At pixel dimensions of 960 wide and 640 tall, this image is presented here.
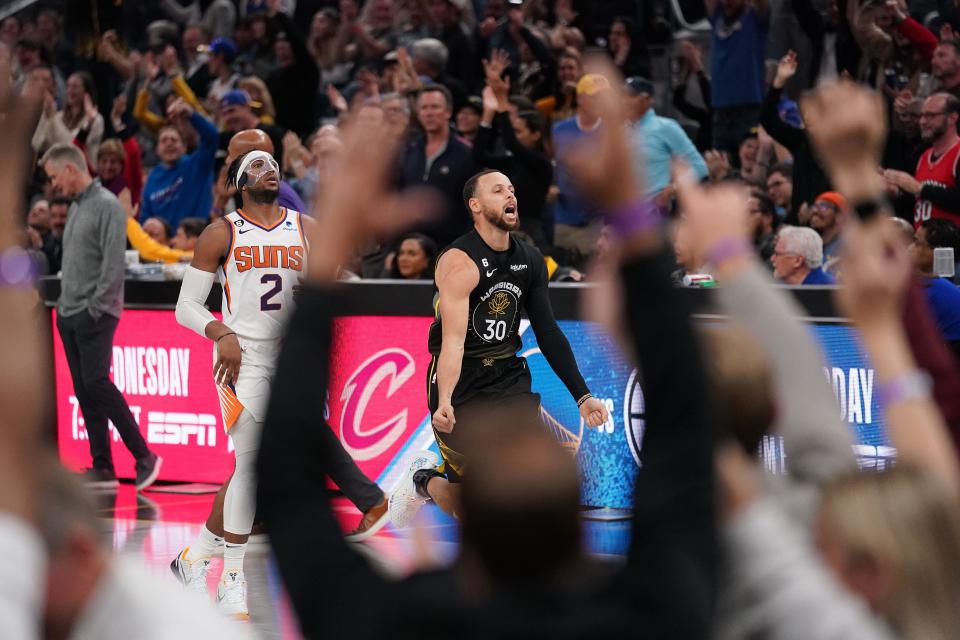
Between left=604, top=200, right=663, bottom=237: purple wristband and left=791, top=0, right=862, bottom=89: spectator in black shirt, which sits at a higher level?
left=791, top=0, right=862, bottom=89: spectator in black shirt

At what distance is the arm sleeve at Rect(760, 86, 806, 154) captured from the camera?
1248 cm

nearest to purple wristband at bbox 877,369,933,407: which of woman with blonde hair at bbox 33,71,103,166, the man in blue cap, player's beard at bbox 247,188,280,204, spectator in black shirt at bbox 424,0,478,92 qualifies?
player's beard at bbox 247,188,280,204

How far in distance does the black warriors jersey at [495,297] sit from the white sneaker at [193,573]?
1.80 metres

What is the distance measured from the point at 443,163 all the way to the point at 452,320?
466cm

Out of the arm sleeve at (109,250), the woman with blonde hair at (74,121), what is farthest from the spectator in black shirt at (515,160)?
the woman with blonde hair at (74,121)

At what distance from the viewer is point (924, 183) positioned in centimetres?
1052

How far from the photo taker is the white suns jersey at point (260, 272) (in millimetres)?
8266

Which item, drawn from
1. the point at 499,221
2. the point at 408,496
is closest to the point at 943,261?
the point at 499,221

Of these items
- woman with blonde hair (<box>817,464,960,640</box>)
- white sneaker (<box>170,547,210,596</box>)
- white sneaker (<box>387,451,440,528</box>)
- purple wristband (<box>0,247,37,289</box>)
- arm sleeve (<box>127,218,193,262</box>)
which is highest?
arm sleeve (<box>127,218,193,262</box>)

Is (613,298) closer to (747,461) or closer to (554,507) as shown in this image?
(747,461)

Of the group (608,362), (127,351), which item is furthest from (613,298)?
(127,351)

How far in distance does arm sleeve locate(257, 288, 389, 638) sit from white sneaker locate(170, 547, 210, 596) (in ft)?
19.8

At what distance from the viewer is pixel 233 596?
26.0ft

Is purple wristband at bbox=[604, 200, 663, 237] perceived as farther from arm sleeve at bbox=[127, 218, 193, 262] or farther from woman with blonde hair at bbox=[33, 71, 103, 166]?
woman with blonde hair at bbox=[33, 71, 103, 166]
